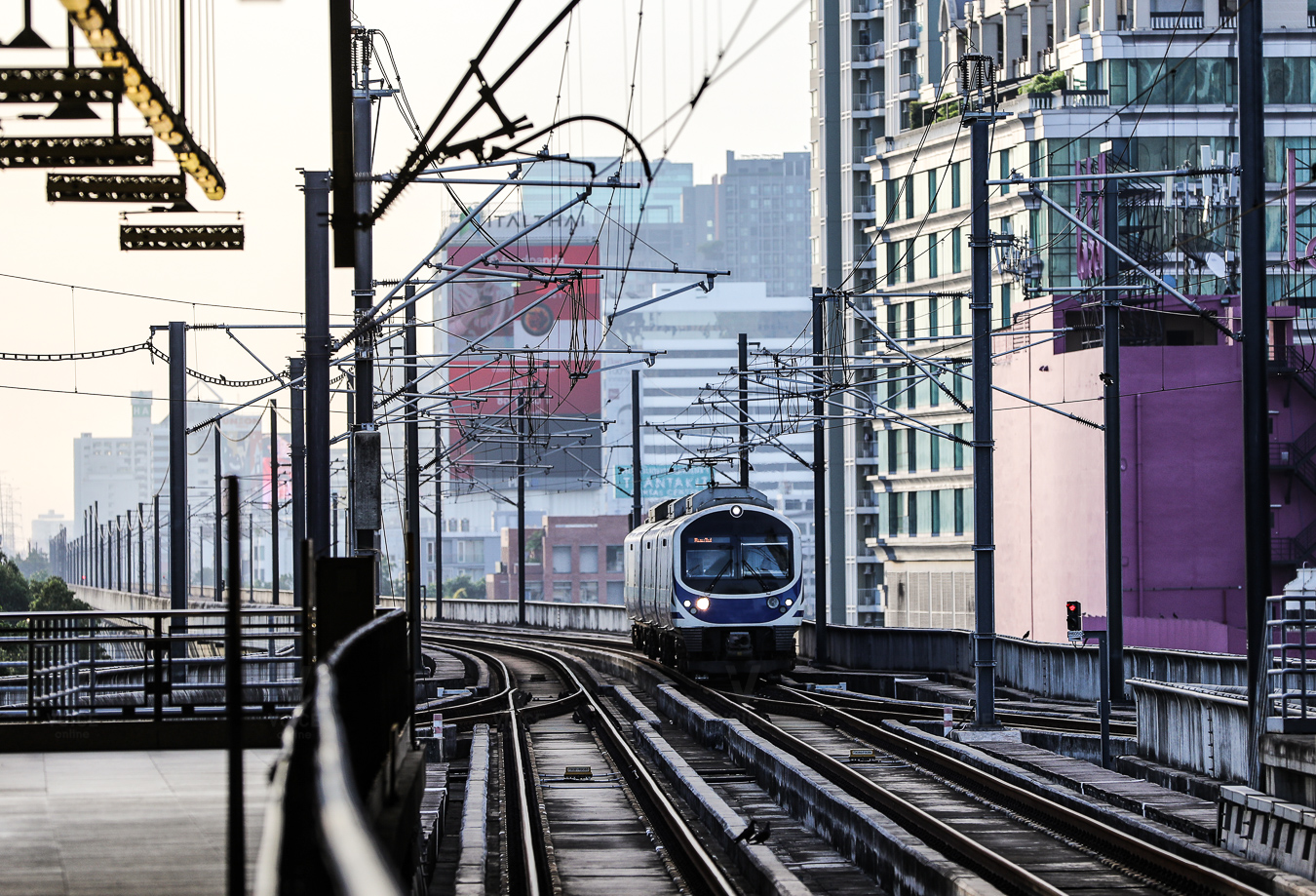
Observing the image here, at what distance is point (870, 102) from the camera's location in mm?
87062

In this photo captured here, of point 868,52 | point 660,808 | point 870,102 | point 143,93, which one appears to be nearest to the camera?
point 143,93

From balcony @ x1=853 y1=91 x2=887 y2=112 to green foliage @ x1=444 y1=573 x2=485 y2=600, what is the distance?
323 ft

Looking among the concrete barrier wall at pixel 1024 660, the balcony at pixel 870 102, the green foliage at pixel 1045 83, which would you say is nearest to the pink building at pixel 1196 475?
the concrete barrier wall at pixel 1024 660

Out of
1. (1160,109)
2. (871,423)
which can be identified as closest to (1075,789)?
(1160,109)

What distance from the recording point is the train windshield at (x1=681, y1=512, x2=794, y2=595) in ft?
105

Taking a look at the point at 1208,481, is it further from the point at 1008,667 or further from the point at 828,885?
the point at 828,885

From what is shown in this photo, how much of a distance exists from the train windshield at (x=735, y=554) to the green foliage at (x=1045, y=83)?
37.2 m

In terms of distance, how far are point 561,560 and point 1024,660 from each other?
120m

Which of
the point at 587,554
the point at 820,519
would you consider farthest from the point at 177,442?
the point at 587,554

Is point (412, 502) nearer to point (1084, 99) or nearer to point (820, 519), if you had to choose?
point (820, 519)

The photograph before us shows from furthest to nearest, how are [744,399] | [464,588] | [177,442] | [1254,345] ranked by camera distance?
1. [464,588]
2. [744,399]
3. [177,442]
4. [1254,345]

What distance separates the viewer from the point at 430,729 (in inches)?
941

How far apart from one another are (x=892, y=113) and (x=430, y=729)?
6429 cm

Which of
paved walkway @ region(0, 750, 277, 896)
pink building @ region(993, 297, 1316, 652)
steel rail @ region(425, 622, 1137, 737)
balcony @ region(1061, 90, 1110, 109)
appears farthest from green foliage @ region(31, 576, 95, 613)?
paved walkway @ region(0, 750, 277, 896)
